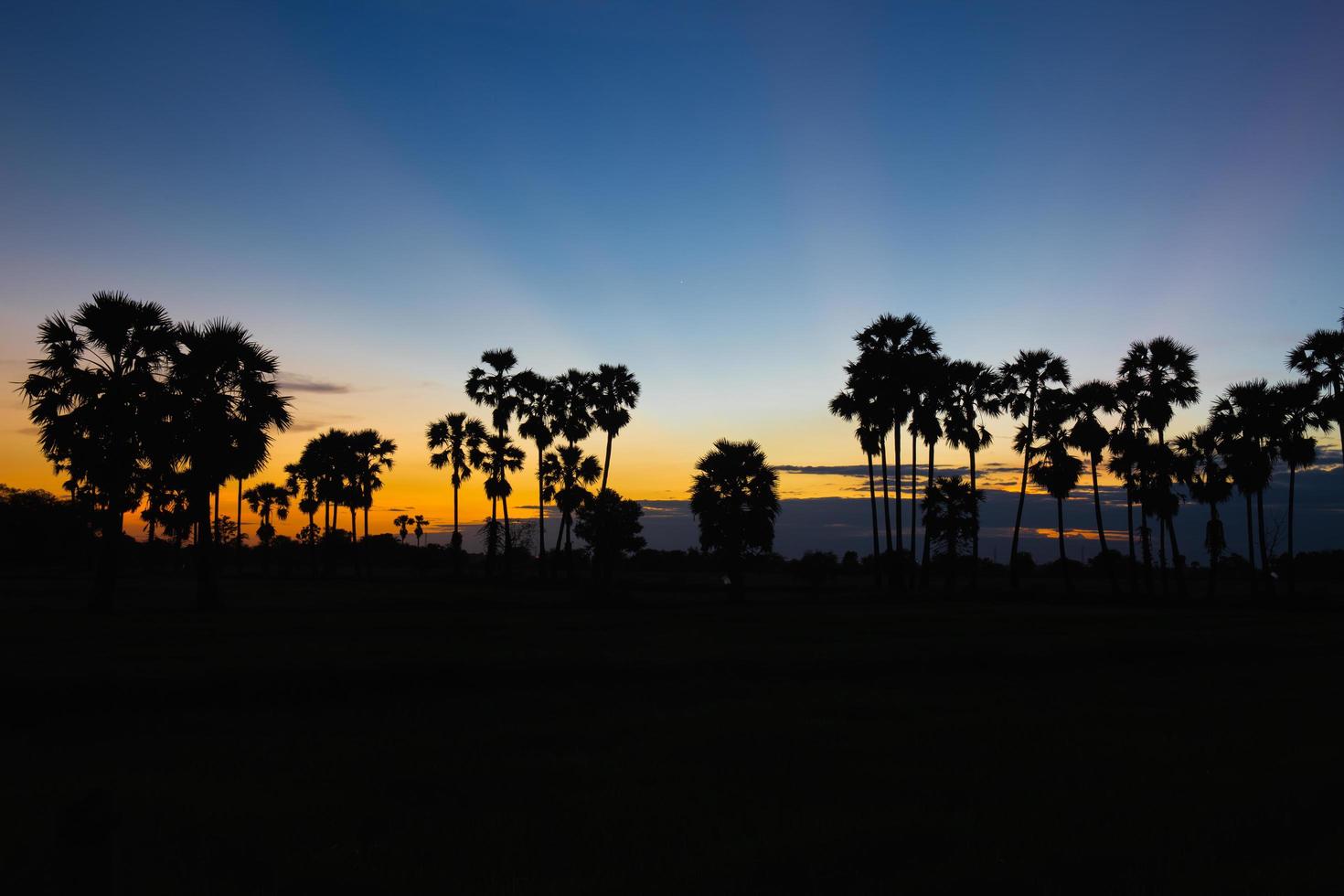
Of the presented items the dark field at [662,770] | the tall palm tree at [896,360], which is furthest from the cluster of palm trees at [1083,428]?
the dark field at [662,770]

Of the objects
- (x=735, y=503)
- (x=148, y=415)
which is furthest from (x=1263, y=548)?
(x=148, y=415)

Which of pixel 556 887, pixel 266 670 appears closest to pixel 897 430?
pixel 266 670

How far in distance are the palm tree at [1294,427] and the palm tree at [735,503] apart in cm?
3364

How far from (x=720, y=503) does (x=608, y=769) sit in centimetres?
4742

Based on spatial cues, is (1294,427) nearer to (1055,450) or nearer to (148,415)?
(1055,450)

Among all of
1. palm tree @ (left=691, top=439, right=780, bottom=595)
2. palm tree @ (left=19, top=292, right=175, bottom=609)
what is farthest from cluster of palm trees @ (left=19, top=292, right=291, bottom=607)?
palm tree @ (left=691, top=439, right=780, bottom=595)

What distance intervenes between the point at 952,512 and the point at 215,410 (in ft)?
154

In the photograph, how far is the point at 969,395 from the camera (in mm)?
60312

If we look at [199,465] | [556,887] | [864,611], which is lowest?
[864,611]

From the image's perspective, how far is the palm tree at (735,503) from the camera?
5772cm

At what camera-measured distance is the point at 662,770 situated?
433 inches

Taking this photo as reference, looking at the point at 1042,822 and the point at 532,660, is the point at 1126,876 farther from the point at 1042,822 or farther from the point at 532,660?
the point at 532,660

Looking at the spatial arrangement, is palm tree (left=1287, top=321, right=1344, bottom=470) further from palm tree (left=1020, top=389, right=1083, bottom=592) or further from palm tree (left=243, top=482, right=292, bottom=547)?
palm tree (left=243, top=482, right=292, bottom=547)

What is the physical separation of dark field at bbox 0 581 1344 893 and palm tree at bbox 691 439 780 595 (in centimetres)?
3342
